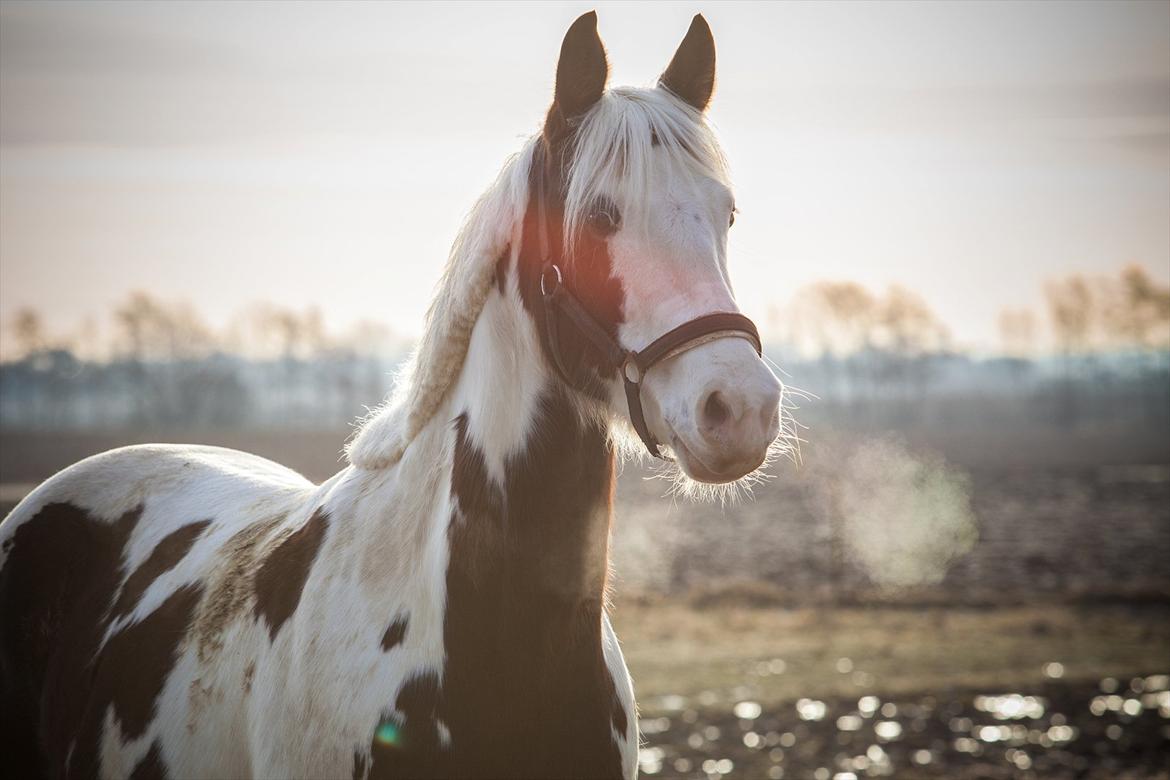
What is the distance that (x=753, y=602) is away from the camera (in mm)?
18922

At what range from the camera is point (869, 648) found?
15.6 meters

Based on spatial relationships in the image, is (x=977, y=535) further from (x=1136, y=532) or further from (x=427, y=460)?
(x=427, y=460)

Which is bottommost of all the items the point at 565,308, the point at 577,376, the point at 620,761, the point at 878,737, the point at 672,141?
the point at 878,737

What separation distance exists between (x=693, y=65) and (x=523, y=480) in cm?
142

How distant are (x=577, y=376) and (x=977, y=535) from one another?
24915 millimetres

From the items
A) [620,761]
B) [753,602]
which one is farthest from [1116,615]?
[620,761]

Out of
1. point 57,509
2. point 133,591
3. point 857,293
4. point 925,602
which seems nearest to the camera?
point 133,591

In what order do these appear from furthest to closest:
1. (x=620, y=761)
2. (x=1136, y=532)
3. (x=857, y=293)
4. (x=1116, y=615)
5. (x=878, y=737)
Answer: (x=857, y=293) → (x=1136, y=532) → (x=1116, y=615) → (x=878, y=737) → (x=620, y=761)

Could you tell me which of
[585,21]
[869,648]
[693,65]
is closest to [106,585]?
[585,21]

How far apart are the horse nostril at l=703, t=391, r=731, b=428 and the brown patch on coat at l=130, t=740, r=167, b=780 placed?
2.24 meters

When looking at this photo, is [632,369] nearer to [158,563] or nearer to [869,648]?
[158,563]

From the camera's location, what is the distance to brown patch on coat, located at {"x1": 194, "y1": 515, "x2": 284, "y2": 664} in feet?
9.73

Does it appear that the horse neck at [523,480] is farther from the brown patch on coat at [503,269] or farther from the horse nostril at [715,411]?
the horse nostril at [715,411]

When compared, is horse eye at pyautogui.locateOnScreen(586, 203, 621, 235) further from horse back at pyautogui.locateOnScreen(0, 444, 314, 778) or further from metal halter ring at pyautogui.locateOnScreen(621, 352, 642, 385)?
horse back at pyautogui.locateOnScreen(0, 444, 314, 778)
